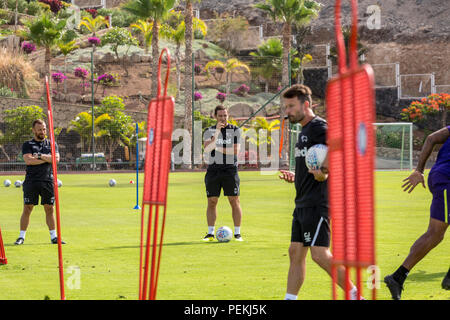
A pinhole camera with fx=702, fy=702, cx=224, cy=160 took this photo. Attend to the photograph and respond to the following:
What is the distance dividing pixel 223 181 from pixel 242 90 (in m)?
46.3

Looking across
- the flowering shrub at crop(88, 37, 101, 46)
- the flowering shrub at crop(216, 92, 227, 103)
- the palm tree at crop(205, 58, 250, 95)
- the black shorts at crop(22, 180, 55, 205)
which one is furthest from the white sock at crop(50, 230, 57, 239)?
the flowering shrub at crop(88, 37, 101, 46)

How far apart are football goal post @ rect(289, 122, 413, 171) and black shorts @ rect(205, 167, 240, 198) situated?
102 feet

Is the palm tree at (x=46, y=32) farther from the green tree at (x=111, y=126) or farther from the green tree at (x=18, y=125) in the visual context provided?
the green tree at (x=18, y=125)

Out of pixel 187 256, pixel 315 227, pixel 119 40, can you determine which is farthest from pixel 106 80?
pixel 315 227

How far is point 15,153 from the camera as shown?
37875 millimetres

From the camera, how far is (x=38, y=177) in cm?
1120

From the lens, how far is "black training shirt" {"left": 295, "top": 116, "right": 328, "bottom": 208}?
571 cm

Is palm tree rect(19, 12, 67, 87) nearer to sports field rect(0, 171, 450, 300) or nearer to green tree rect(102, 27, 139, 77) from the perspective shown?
green tree rect(102, 27, 139, 77)

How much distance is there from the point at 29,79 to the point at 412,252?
47.8 metres

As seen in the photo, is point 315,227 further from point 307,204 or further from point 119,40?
point 119,40

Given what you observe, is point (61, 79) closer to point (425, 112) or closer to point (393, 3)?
point (425, 112)

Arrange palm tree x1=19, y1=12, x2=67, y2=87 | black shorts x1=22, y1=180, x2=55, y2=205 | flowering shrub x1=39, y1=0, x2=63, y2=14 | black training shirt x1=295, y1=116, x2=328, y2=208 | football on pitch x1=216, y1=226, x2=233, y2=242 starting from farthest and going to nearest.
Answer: flowering shrub x1=39, y1=0, x2=63, y2=14 → palm tree x1=19, y1=12, x2=67, y2=87 → football on pitch x1=216, y1=226, x2=233, y2=242 → black shorts x1=22, y1=180, x2=55, y2=205 → black training shirt x1=295, y1=116, x2=328, y2=208

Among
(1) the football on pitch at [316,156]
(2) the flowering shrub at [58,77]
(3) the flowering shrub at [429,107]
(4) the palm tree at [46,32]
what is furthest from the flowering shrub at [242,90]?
(1) the football on pitch at [316,156]

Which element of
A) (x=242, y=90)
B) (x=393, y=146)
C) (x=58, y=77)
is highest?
(x=58, y=77)
